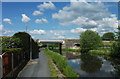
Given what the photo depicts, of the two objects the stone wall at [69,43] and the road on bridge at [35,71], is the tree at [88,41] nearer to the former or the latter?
the stone wall at [69,43]

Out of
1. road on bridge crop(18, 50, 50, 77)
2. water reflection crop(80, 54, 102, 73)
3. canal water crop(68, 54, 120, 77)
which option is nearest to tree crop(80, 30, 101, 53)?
water reflection crop(80, 54, 102, 73)

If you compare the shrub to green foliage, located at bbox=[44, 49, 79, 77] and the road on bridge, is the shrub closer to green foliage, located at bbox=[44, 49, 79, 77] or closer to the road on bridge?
green foliage, located at bbox=[44, 49, 79, 77]

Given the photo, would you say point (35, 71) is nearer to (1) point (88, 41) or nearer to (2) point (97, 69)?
(2) point (97, 69)

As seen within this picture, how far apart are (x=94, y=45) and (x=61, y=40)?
2041cm

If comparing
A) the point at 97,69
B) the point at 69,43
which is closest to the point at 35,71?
the point at 97,69

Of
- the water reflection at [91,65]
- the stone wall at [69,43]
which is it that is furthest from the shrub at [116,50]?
the stone wall at [69,43]

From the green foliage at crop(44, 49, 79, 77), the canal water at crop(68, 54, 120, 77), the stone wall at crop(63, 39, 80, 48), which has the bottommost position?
the canal water at crop(68, 54, 120, 77)

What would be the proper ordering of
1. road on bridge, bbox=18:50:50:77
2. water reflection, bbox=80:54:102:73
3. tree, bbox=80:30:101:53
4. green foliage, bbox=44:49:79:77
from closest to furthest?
green foliage, bbox=44:49:79:77 < road on bridge, bbox=18:50:50:77 < water reflection, bbox=80:54:102:73 < tree, bbox=80:30:101:53

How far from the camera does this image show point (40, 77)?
381 inches

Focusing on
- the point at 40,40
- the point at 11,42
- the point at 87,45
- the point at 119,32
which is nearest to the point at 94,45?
the point at 87,45

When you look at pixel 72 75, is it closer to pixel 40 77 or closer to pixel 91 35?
pixel 40 77

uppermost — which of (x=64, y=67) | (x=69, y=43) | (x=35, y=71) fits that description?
(x=69, y=43)

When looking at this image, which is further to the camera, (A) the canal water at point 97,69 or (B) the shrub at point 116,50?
(B) the shrub at point 116,50

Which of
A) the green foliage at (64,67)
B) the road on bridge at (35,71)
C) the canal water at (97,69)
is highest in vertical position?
the green foliage at (64,67)
